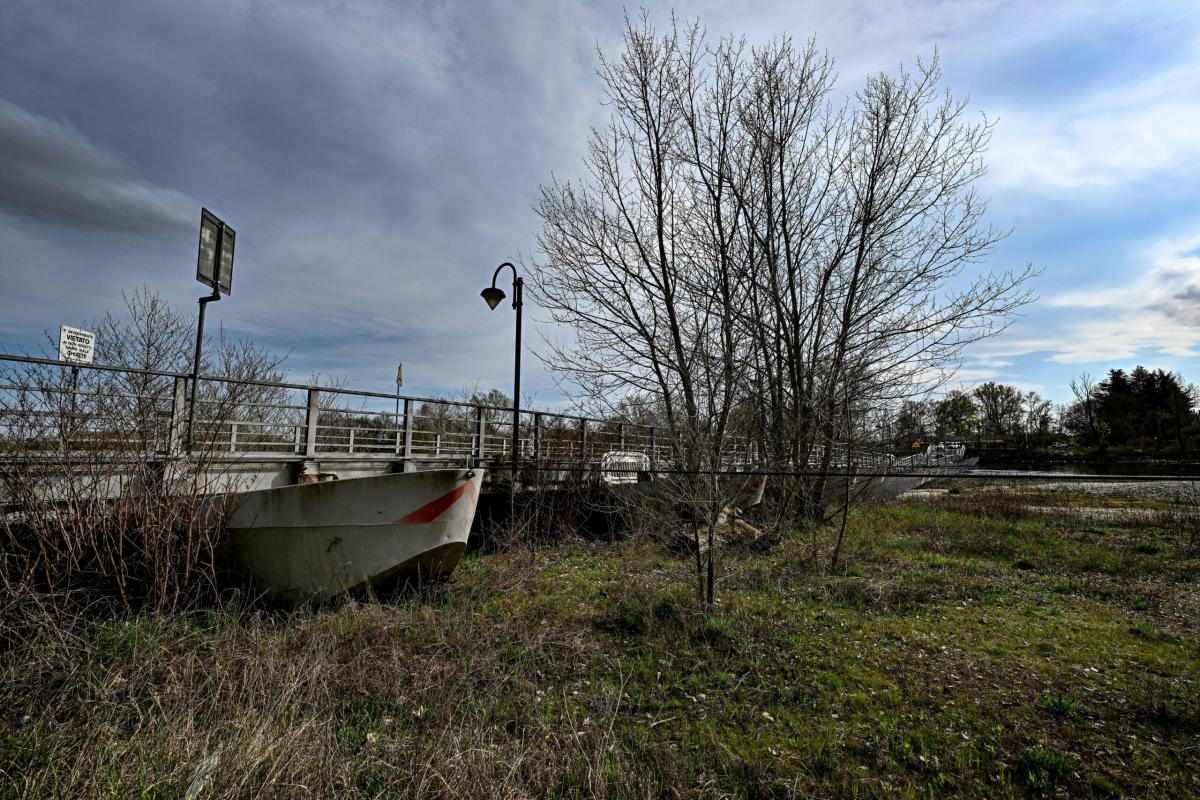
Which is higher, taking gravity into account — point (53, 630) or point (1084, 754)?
point (53, 630)

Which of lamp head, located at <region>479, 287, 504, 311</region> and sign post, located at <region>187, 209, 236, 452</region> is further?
lamp head, located at <region>479, 287, 504, 311</region>

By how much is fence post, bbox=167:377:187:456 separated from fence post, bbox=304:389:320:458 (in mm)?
2291

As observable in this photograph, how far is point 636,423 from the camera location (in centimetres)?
902

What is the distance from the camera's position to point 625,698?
16.0 feet

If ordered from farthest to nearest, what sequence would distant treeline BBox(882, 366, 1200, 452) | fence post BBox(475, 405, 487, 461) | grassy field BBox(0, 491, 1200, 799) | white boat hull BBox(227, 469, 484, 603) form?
distant treeline BBox(882, 366, 1200, 452) → fence post BBox(475, 405, 487, 461) → white boat hull BBox(227, 469, 484, 603) → grassy field BBox(0, 491, 1200, 799)

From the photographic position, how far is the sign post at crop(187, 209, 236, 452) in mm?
6996

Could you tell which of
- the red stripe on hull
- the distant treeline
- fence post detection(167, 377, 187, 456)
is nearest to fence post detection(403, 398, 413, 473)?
fence post detection(167, 377, 187, 456)

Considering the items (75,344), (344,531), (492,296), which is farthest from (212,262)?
(492,296)

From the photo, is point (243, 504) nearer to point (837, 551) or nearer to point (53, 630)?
point (53, 630)

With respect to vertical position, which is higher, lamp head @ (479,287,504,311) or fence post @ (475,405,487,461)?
lamp head @ (479,287,504,311)

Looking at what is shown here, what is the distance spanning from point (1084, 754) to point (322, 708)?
18.1 feet

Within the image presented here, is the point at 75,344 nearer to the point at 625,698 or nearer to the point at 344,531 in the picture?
the point at 344,531

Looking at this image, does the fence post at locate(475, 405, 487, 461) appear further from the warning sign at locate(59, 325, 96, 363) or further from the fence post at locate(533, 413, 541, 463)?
the warning sign at locate(59, 325, 96, 363)

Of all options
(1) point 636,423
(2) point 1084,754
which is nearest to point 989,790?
(2) point 1084,754
